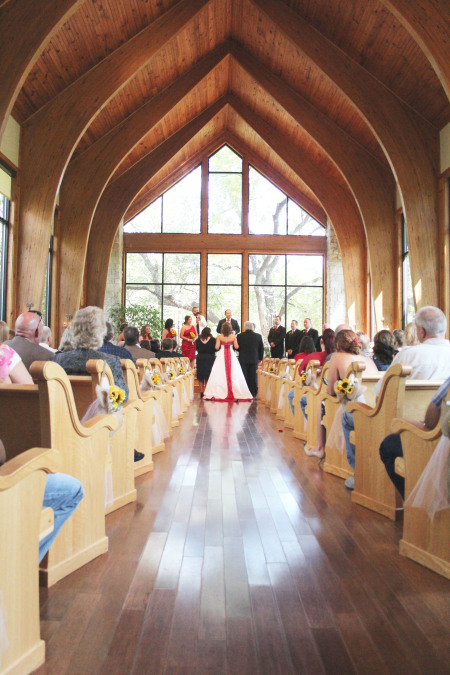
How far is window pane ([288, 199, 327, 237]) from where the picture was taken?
16.8 meters

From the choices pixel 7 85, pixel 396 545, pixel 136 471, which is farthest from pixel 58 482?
pixel 7 85

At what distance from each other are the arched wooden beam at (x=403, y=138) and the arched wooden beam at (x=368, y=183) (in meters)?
2.08

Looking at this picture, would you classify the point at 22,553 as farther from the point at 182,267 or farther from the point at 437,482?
the point at 182,267

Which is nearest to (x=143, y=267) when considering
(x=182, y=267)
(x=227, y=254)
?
(x=182, y=267)

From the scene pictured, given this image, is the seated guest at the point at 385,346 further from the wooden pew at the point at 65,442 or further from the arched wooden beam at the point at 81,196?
the arched wooden beam at the point at 81,196

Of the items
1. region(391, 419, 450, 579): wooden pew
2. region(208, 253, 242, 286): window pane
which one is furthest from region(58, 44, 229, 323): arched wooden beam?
region(391, 419, 450, 579): wooden pew

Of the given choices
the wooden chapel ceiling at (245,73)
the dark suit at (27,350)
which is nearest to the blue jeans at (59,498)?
the dark suit at (27,350)

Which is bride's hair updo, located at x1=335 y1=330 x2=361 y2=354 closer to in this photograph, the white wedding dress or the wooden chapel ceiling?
the wooden chapel ceiling

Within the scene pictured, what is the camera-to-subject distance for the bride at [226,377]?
412 inches

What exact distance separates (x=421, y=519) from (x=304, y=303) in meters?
14.4

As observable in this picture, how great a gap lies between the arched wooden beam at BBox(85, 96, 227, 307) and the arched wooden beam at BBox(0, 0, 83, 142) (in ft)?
21.9

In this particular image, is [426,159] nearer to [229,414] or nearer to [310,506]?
[229,414]

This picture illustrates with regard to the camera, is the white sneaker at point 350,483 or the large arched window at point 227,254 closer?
the white sneaker at point 350,483

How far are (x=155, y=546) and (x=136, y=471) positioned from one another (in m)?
1.54
